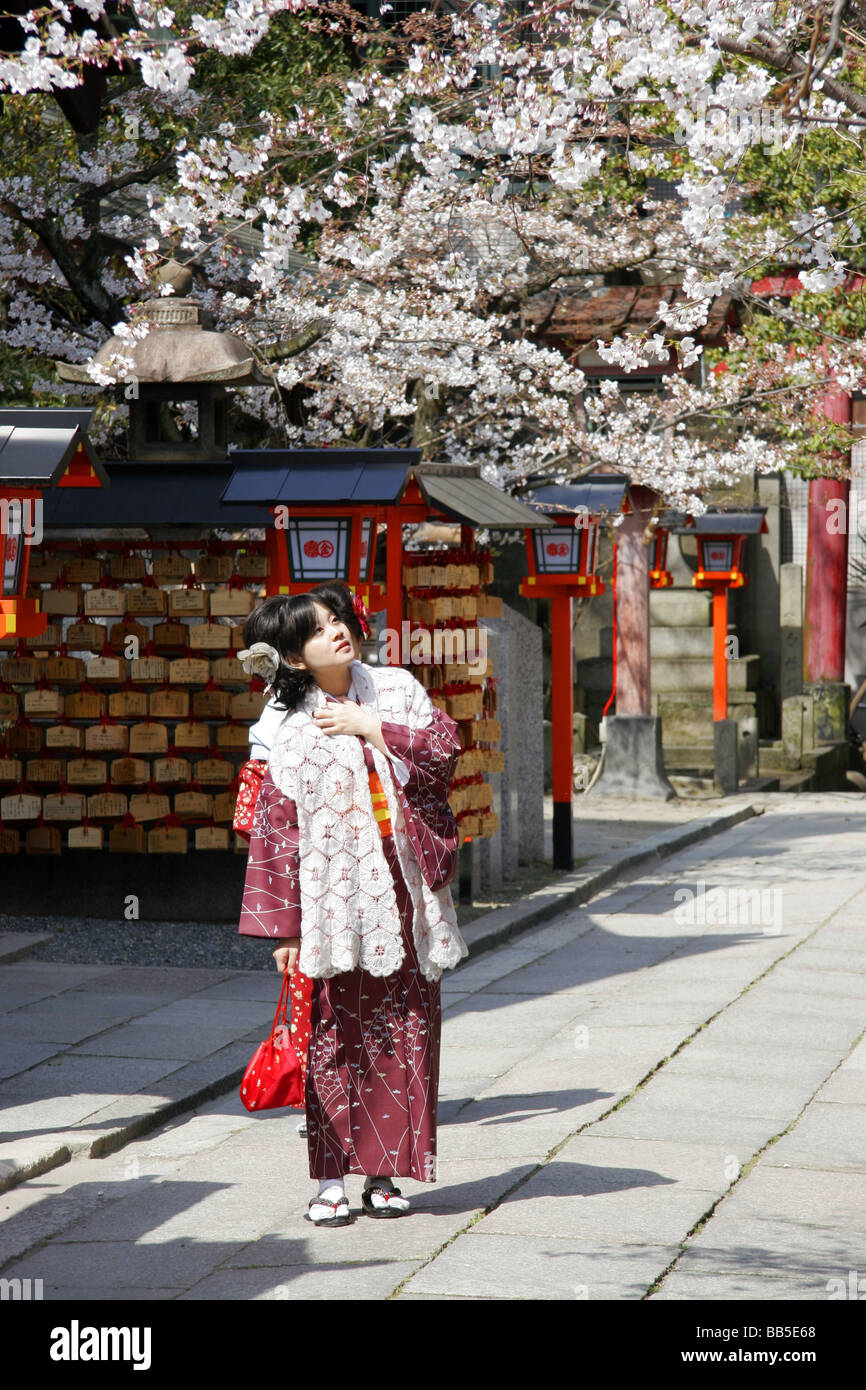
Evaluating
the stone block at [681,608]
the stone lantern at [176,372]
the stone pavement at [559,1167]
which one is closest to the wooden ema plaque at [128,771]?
the stone pavement at [559,1167]

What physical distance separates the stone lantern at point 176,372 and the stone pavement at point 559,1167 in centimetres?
320

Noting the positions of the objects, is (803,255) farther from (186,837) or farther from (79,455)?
(186,837)

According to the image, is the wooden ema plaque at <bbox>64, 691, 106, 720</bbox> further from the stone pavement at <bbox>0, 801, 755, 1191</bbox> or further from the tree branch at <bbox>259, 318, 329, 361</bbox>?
the tree branch at <bbox>259, 318, 329, 361</bbox>

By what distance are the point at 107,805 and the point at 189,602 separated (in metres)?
1.30

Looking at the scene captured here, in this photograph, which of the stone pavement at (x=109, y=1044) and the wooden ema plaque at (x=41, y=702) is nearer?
the stone pavement at (x=109, y=1044)

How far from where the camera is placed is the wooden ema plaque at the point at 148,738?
30.4 feet

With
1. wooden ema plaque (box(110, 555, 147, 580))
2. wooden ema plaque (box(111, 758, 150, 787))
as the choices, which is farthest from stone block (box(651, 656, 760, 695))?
wooden ema plaque (box(110, 555, 147, 580))

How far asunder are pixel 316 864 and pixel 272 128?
7.54 meters

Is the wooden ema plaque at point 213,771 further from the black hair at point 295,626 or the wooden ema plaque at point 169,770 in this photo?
the black hair at point 295,626

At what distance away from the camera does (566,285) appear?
14812mm

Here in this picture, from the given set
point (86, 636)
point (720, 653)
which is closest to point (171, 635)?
point (86, 636)

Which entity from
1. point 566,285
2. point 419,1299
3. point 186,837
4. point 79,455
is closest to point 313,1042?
point 419,1299

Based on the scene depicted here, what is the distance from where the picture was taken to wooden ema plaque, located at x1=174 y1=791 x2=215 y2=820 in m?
9.33

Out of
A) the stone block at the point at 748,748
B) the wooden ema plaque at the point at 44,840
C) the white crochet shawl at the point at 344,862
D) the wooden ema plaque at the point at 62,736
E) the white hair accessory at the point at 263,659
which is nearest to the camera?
the white crochet shawl at the point at 344,862
